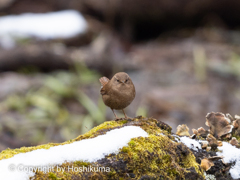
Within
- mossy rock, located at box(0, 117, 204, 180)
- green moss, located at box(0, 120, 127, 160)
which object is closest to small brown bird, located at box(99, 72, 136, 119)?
green moss, located at box(0, 120, 127, 160)

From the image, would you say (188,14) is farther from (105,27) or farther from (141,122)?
(141,122)

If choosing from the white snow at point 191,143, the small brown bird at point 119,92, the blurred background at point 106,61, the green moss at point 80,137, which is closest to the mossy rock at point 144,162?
the green moss at point 80,137

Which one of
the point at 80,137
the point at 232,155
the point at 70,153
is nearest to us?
the point at 70,153

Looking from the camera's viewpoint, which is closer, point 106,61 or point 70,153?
point 70,153

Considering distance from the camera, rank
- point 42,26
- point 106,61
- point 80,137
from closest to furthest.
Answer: point 80,137 → point 106,61 → point 42,26

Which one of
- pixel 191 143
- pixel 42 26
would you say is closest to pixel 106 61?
pixel 42 26

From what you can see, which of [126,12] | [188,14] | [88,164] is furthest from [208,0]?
[88,164]

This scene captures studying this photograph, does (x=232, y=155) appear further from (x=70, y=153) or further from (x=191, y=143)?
(x=70, y=153)
